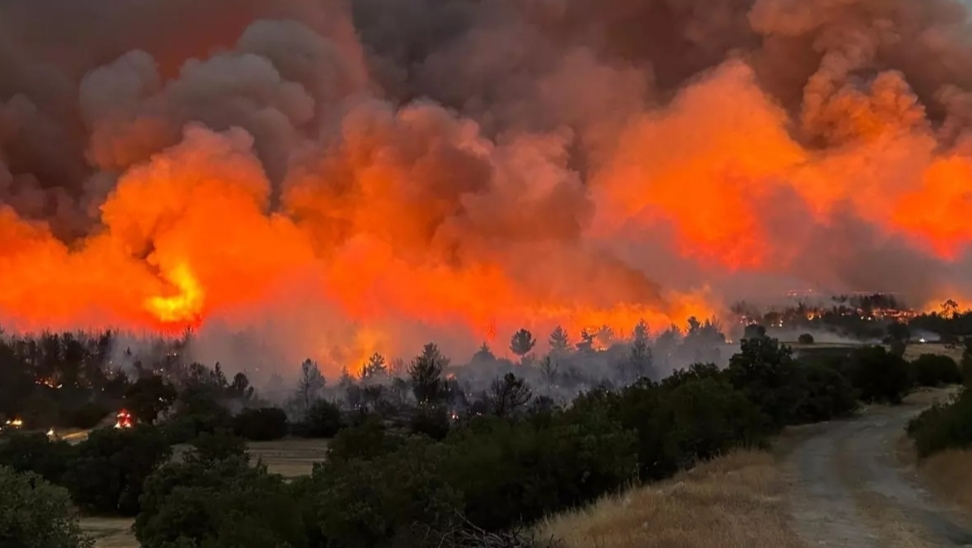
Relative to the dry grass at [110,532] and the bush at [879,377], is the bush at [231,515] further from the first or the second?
the bush at [879,377]

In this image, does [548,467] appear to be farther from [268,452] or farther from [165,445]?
[268,452]

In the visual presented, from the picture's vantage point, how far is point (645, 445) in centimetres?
2845

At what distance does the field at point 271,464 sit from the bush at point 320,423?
2.25 metres

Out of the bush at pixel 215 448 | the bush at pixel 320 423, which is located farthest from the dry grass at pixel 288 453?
the bush at pixel 215 448

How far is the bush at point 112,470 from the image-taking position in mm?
44438

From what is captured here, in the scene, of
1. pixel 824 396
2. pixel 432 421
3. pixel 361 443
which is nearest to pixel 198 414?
pixel 432 421

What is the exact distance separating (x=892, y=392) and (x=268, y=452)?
141 feet

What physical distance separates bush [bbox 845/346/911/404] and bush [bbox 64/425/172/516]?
44802mm

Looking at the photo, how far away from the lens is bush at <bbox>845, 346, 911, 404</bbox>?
2382 inches

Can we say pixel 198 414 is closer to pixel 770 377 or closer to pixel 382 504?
pixel 770 377

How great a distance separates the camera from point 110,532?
124 feet

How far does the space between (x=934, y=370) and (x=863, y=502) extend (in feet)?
174

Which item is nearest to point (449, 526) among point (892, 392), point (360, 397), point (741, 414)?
point (741, 414)

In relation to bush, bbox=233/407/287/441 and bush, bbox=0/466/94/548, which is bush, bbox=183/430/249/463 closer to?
bush, bbox=0/466/94/548
